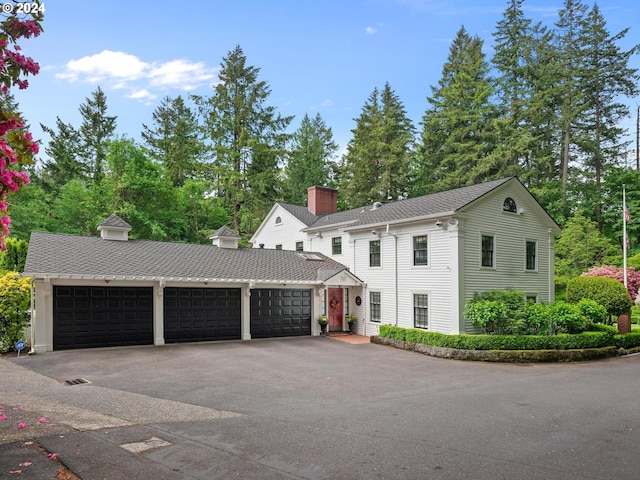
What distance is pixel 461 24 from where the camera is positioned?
41.1m

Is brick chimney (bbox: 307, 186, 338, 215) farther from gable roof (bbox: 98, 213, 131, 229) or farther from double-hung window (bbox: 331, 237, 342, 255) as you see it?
gable roof (bbox: 98, 213, 131, 229)

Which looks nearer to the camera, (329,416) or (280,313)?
(329,416)

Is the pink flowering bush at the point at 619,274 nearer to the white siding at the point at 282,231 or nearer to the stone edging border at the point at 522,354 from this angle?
the stone edging border at the point at 522,354

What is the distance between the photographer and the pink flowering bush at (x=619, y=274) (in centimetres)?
2499

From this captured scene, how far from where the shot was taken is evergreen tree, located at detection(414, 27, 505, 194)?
35031 millimetres

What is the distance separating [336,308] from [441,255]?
650cm

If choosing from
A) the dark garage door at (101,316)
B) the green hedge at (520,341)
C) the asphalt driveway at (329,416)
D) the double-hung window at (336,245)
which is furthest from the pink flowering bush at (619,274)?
the dark garage door at (101,316)

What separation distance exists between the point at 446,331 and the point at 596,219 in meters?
24.6

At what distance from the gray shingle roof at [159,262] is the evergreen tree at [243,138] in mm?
15318

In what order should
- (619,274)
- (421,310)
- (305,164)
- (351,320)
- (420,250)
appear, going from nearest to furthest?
(421,310), (420,250), (351,320), (619,274), (305,164)

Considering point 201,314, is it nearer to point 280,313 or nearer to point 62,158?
point 280,313

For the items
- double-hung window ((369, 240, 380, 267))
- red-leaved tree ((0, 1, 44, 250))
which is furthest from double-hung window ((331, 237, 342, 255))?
red-leaved tree ((0, 1, 44, 250))

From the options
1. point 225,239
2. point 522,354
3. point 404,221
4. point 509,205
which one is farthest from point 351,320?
point 509,205

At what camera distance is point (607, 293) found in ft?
61.6
